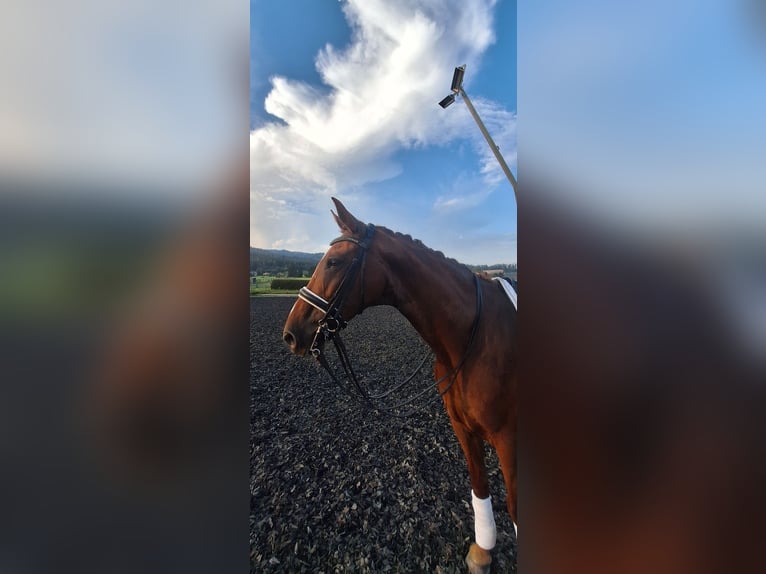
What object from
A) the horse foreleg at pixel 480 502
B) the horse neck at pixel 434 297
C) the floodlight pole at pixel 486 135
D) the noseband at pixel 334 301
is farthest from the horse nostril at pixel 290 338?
the floodlight pole at pixel 486 135

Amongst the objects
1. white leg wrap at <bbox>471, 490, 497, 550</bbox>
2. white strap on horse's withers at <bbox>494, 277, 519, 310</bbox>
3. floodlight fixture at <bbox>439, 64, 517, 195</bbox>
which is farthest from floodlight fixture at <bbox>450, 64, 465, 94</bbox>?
white leg wrap at <bbox>471, 490, 497, 550</bbox>

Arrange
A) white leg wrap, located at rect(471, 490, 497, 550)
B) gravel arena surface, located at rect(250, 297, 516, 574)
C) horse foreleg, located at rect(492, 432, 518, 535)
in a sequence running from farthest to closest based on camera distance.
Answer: gravel arena surface, located at rect(250, 297, 516, 574) < white leg wrap, located at rect(471, 490, 497, 550) < horse foreleg, located at rect(492, 432, 518, 535)

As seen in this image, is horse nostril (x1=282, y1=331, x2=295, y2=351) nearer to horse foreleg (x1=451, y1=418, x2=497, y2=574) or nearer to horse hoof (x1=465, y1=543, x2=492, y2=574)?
horse foreleg (x1=451, y1=418, x2=497, y2=574)

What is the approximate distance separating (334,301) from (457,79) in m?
1.22

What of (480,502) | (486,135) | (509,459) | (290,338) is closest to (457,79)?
(486,135)

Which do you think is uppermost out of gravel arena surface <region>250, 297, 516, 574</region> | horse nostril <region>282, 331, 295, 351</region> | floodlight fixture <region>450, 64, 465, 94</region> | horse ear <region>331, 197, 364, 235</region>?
floodlight fixture <region>450, 64, 465, 94</region>

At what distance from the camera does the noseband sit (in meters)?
1.48
